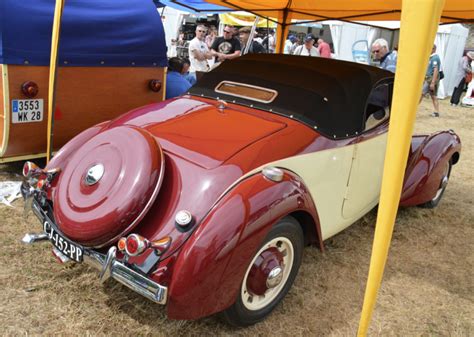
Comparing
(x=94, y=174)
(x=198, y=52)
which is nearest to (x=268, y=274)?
(x=94, y=174)

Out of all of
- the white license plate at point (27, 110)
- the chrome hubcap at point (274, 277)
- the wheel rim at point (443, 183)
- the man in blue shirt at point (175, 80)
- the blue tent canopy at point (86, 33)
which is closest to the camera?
the chrome hubcap at point (274, 277)

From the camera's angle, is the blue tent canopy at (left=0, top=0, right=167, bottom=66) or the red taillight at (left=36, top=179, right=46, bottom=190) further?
the blue tent canopy at (left=0, top=0, right=167, bottom=66)

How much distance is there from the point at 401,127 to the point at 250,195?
859mm

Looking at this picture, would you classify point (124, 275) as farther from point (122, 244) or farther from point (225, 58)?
point (225, 58)

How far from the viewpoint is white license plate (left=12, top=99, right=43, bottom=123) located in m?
4.09

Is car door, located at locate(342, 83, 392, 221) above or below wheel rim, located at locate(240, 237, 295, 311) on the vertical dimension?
above

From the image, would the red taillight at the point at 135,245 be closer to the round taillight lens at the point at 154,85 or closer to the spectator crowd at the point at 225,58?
the spectator crowd at the point at 225,58

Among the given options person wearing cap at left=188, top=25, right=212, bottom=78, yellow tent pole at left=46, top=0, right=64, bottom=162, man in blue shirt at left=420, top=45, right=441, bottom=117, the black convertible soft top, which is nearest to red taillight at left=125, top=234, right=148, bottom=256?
the black convertible soft top

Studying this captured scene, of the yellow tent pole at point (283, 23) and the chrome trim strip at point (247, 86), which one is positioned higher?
the yellow tent pole at point (283, 23)

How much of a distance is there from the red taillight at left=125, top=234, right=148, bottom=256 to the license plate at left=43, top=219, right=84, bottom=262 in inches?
16.4

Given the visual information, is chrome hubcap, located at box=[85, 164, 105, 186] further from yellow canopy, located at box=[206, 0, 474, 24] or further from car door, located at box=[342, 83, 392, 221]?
yellow canopy, located at box=[206, 0, 474, 24]

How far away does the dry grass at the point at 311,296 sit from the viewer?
2555 mm

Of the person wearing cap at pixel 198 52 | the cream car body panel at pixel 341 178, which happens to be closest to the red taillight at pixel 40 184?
the cream car body panel at pixel 341 178

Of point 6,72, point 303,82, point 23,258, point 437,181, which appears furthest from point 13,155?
point 437,181
